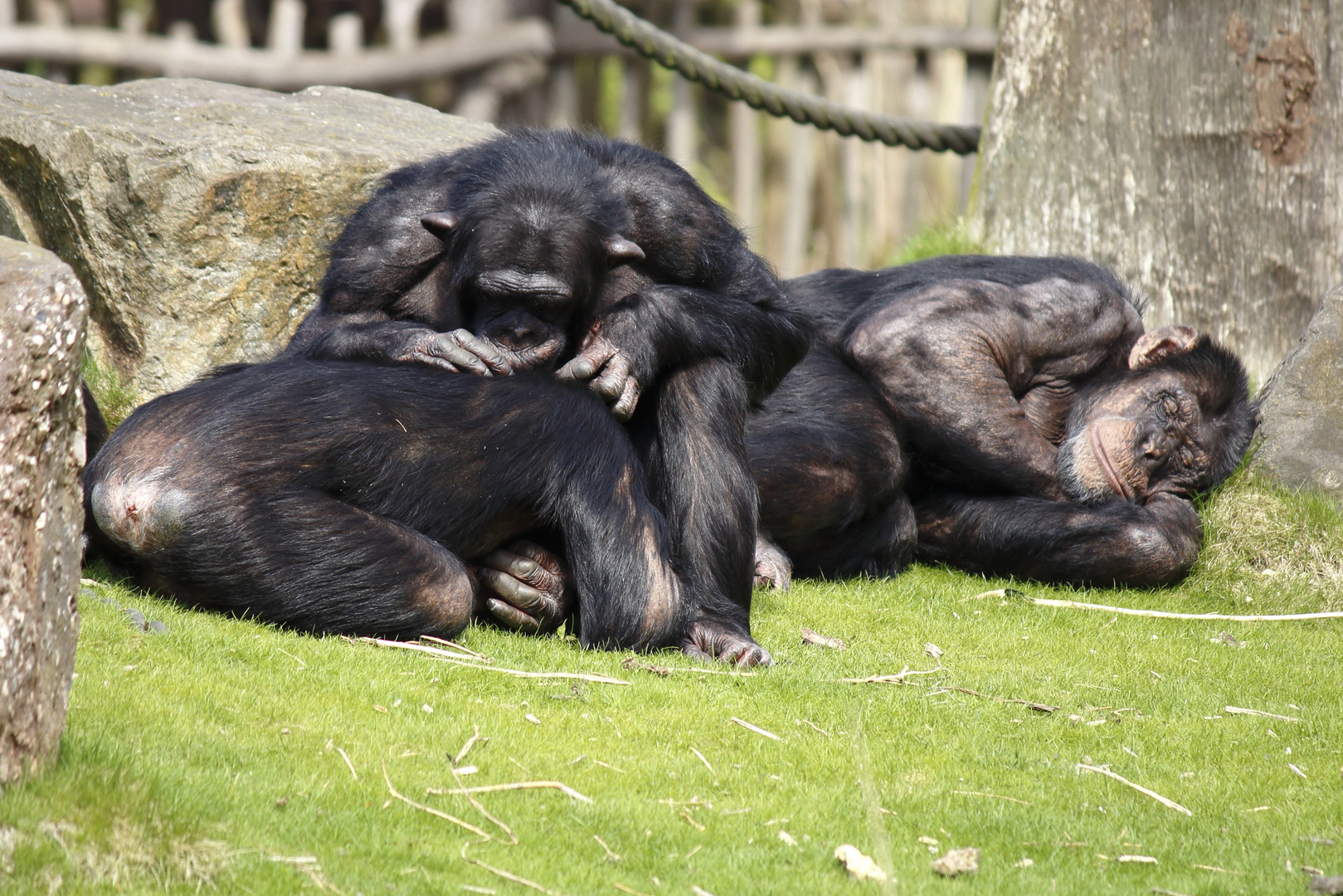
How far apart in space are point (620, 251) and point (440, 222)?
0.53 metres

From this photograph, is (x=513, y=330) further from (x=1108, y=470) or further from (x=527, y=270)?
(x=1108, y=470)

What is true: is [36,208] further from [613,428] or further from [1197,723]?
[1197,723]

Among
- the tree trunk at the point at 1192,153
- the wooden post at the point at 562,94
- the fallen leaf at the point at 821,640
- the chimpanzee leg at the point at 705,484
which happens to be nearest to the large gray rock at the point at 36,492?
the chimpanzee leg at the point at 705,484

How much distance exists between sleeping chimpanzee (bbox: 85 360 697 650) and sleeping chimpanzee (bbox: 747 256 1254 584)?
4.60 ft

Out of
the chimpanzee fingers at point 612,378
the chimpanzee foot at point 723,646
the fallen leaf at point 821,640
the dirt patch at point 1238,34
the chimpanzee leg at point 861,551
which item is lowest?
the chimpanzee leg at point 861,551

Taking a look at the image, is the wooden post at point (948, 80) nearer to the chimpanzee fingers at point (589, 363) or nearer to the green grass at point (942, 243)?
the green grass at point (942, 243)

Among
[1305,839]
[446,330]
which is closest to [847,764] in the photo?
[1305,839]

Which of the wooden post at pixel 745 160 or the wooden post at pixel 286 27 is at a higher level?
the wooden post at pixel 286 27

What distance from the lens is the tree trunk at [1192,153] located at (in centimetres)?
604

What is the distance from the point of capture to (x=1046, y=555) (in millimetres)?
5207

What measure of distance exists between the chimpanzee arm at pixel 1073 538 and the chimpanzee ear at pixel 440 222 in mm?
2485

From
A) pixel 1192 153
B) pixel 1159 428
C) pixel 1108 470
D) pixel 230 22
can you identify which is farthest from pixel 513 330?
pixel 230 22

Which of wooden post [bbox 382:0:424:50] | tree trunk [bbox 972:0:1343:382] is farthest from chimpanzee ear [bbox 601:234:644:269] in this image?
wooden post [bbox 382:0:424:50]

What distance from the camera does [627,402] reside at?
3.85 meters
